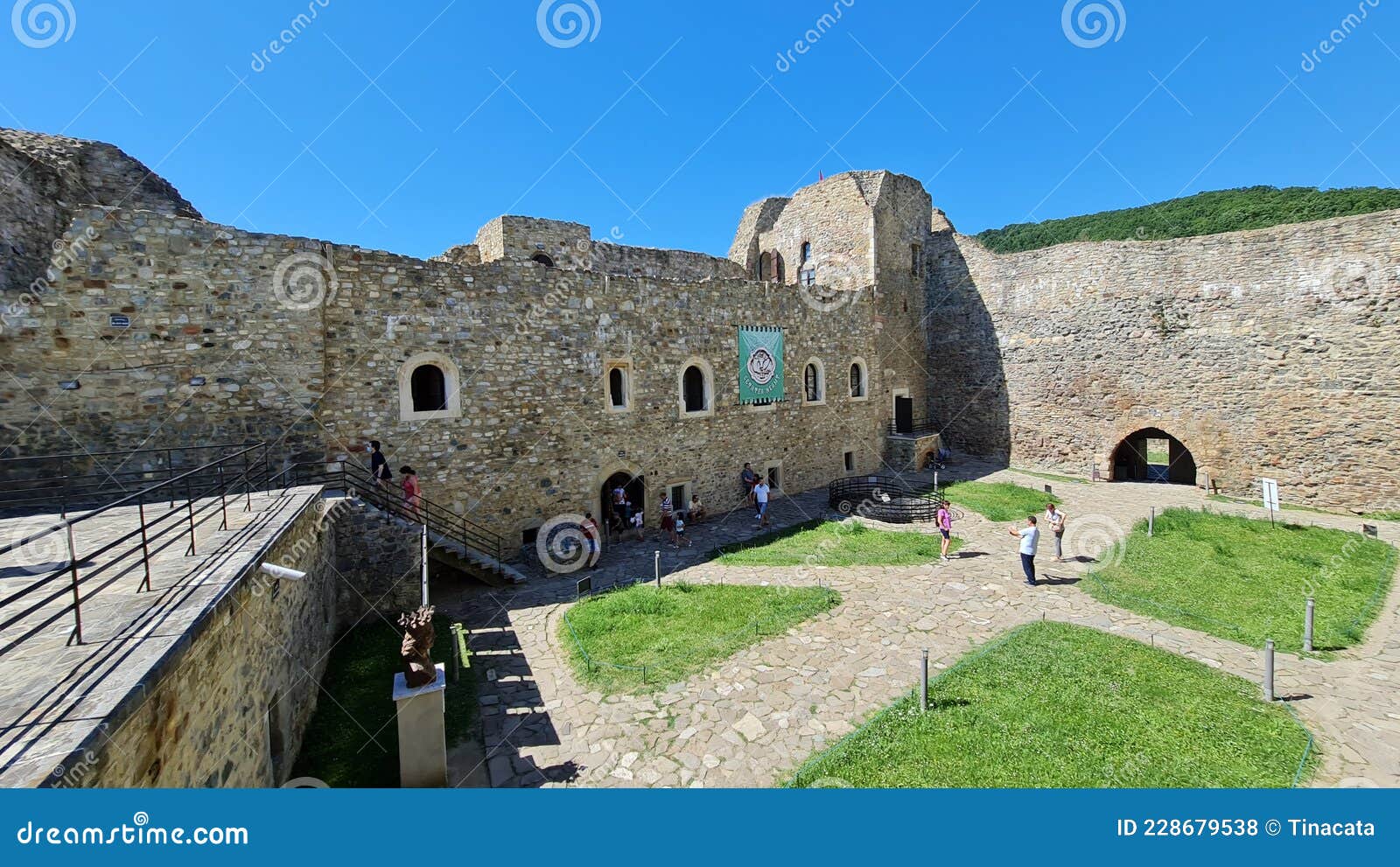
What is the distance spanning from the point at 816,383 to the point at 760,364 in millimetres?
3152

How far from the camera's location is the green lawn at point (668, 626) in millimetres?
8219

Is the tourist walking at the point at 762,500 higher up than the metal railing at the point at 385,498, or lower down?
lower down

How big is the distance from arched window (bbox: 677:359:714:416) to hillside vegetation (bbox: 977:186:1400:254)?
17.7 m

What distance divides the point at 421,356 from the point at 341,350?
1.42 m

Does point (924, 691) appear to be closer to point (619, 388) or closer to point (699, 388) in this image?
point (619, 388)

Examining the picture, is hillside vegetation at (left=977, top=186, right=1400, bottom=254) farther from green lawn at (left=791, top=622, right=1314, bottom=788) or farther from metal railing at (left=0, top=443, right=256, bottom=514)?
metal railing at (left=0, top=443, right=256, bottom=514)

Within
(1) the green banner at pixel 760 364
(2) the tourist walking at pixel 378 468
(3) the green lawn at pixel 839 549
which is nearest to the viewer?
(2) the tourist walking at pixel 378 468

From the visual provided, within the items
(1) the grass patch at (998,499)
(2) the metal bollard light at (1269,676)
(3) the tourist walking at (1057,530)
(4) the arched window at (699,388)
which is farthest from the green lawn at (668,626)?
(1) the grass patch at (998,499)

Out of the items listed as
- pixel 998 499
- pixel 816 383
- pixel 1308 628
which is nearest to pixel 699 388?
pixel 816 383

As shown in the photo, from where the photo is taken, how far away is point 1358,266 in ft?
52.1

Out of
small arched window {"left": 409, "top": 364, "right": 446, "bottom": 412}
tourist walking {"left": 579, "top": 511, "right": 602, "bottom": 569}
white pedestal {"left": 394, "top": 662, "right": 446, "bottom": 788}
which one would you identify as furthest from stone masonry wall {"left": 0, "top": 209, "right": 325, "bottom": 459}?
white pedestal {"left": 394, "top": 662, "right": 446, "bottom": 788}

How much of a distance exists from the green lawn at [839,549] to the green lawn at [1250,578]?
10.9 feet

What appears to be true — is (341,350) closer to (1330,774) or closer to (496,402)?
(496,402)

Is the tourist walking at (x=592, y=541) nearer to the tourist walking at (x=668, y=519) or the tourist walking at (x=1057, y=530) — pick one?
the tourist walking at (x=668, y=519)
